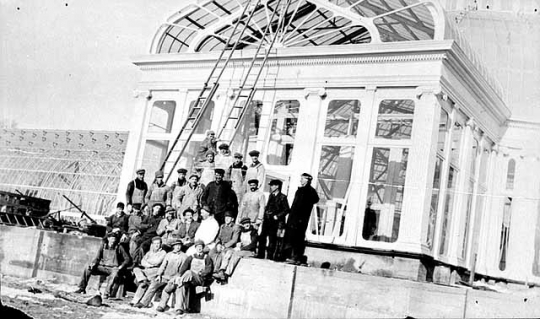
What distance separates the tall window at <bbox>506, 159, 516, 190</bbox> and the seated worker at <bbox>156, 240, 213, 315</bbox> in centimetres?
1041

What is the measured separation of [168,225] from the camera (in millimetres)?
12336

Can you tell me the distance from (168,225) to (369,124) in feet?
17.4

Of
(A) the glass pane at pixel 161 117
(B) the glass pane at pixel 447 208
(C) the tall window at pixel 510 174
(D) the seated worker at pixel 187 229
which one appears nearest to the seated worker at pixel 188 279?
(D) the seated worker at pixel 187 229

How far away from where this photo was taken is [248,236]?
11.5 m

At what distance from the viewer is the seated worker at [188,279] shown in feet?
34.9

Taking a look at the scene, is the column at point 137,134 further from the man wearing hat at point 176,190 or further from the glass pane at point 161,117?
the man wearing hat at point 176,190

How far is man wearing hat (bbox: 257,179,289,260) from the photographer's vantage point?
1161cm

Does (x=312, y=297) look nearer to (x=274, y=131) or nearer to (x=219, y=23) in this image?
(x=274, y=131)

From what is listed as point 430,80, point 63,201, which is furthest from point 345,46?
point 63,201

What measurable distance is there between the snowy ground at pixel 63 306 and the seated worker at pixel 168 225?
138cm

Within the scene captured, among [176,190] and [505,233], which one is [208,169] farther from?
[505,233]

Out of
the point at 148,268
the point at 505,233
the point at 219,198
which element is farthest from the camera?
the point at 505,233

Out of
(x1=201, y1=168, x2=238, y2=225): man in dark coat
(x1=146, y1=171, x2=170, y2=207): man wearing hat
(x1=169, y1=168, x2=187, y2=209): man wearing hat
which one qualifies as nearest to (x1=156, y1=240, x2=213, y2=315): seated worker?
→ (x1=201, y1=168, x2=238, y2=225): man in dark coat

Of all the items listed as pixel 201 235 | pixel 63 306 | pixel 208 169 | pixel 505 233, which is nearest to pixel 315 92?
pixel 208 169
